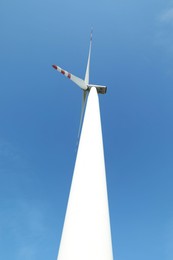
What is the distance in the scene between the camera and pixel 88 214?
861cm

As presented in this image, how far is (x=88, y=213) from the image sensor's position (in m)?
8.63

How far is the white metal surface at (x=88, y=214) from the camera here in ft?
25.6

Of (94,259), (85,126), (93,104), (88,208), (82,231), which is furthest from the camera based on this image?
(93,104)

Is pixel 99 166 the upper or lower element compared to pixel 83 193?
upper

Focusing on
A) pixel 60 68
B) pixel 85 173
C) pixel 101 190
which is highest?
pixel 60 68

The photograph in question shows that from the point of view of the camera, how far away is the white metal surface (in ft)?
25.6

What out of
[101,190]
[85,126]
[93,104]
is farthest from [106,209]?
[93,104]

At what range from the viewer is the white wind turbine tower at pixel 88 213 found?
781 cm

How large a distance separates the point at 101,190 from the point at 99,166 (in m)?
1.30

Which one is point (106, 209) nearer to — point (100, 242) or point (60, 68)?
point (100, 242)

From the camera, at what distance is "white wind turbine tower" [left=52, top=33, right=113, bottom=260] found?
7.81 meters

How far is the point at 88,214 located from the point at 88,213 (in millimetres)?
36

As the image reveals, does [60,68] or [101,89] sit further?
[60,68]

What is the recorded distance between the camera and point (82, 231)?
320 inches
